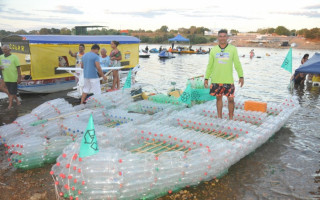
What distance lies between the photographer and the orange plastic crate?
26.1 feet

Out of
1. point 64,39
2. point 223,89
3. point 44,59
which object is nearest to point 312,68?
point 223,89

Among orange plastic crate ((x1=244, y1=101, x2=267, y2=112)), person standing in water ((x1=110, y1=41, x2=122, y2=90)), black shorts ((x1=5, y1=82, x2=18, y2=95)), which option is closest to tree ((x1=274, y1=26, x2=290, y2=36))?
person standing in water ((x1=110, y1=41, x2=122, y2=90))

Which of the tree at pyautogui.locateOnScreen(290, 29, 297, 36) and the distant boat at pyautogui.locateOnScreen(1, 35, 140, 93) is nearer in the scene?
the distant boat at pyautogui.locateOnScreen(1, 35, 140, 93)

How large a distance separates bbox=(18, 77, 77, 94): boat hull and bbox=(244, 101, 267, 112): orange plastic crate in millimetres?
9563

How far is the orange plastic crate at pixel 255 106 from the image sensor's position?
7964 millimetres

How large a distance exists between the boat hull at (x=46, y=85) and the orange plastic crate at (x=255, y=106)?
31.4 feet

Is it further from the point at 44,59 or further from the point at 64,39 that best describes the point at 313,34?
the point at 44,59

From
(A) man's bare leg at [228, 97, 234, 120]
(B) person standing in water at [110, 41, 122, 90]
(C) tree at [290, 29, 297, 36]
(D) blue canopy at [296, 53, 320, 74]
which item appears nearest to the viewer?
(A) man's bare leg at [228, 97, 234, 120]

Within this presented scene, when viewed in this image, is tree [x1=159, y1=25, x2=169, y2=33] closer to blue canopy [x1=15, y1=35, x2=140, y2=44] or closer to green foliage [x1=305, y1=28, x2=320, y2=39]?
green foliage [x1=305, y1=28, x2=320, y2=39]

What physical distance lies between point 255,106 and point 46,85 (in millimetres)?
9924

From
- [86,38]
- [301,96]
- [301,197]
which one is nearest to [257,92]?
[301,96]

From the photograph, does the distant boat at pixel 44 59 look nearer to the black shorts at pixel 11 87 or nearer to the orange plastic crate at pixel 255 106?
the black shorts at pixel 11 87

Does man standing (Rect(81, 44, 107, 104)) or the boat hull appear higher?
man standing (Rect(81, 44, 107, 104))

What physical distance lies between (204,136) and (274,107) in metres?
3.70
